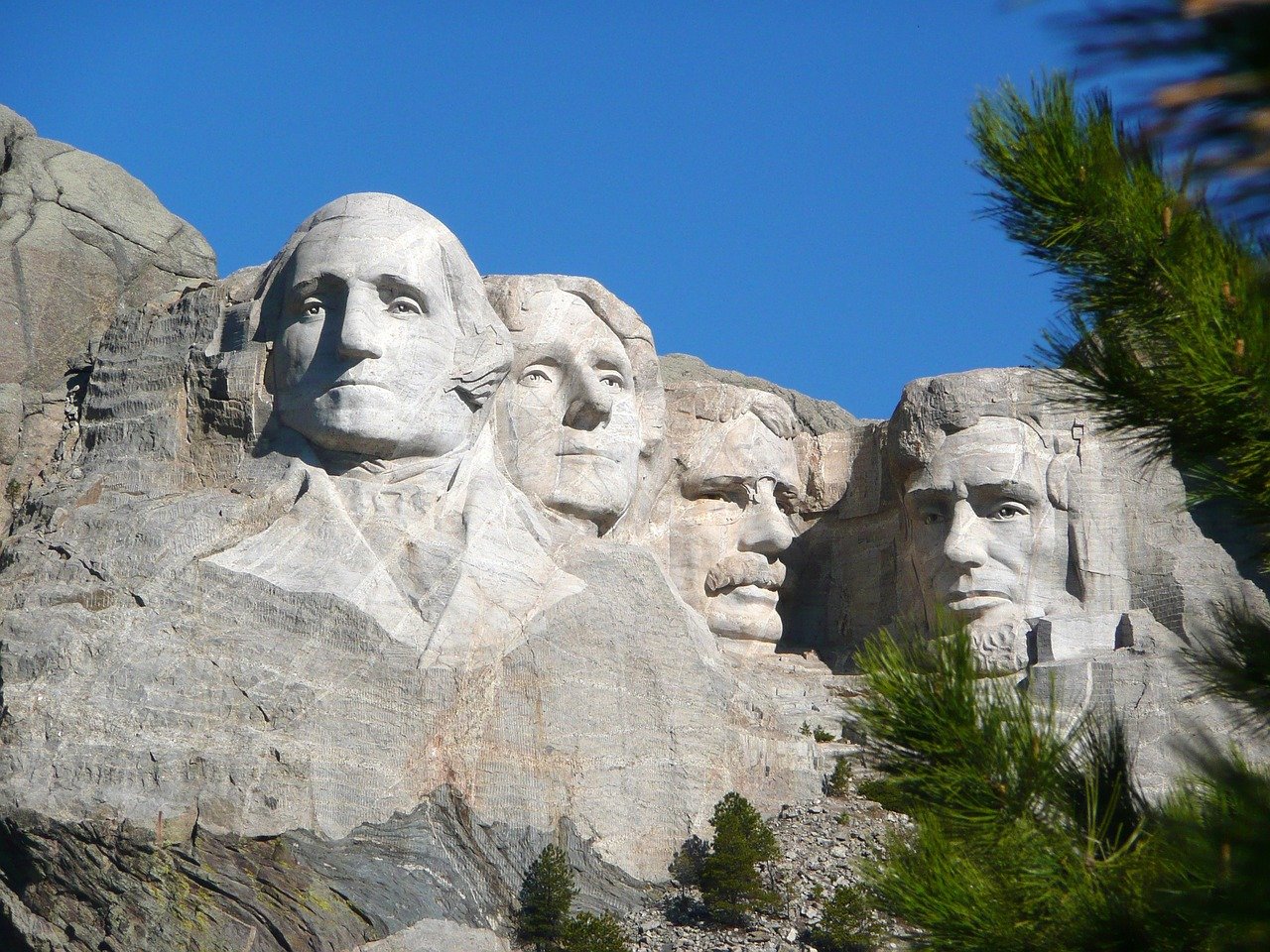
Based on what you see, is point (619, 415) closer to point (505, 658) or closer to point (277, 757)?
point (505, 658)

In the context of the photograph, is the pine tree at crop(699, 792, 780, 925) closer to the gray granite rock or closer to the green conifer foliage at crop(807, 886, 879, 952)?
the green conifer foliage at crop(807, 886, 879, 952)

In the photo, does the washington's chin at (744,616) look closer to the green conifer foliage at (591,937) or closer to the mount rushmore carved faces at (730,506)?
the mount rushmore carved faces at (730,506)

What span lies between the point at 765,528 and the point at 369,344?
423cm

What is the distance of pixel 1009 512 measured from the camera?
1565 cm

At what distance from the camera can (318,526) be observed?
1257 cm

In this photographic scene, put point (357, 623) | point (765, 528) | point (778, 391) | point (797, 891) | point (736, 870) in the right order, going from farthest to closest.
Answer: point (778, 391), point (765, 528), point (797, 891), point (357, 623), point (736, 870)

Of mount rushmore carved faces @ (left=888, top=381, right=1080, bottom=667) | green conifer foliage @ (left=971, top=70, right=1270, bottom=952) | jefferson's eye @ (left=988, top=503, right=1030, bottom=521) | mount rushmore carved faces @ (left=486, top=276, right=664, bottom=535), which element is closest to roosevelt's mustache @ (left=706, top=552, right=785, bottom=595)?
mount rushmore carved faces @ (left=486, top=276, right=664, bottom=535)

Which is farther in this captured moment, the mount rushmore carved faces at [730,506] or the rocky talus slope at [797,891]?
the mount rushmore carved faces at [730,506]

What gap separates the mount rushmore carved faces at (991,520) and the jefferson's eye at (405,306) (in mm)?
4424

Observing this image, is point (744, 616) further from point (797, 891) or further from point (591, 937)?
point (591, 937)

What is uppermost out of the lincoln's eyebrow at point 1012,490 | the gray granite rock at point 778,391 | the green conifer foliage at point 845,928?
the gray granite rock at point 778,391

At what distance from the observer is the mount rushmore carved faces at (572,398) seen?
1454 cm

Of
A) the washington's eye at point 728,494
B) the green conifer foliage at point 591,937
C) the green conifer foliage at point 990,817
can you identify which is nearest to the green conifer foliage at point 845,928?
the green conifer foliage at point 591,937

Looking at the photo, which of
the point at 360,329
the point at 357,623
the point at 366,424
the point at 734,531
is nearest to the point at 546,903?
the point at 357,623
